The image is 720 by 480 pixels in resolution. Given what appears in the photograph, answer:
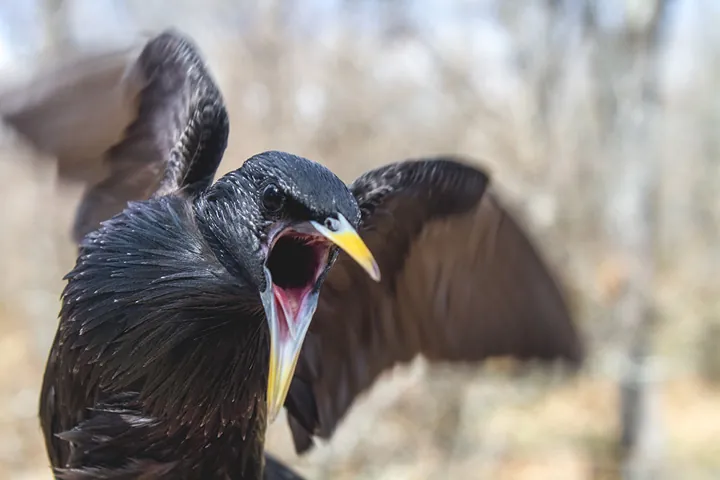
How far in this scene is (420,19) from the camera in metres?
4.22

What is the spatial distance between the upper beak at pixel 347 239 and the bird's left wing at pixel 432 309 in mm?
755

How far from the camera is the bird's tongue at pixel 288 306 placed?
33.7 inches

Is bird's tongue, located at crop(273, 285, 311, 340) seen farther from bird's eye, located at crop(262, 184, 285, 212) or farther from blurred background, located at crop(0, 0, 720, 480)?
blurred background, located at crop(0, 0, 720, 480)

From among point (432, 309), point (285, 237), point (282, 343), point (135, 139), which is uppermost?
point (135, 139)

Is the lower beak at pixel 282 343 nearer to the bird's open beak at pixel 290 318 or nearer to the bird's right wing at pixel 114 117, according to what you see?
the bird's open beak at pixel 290 318

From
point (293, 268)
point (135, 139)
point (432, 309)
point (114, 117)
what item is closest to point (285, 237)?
point (293, 268)

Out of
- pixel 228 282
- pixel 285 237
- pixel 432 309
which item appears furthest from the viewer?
pixel 432 309

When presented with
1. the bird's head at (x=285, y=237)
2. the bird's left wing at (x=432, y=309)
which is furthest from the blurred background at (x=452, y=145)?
the bird's head at (x=285, y=237)

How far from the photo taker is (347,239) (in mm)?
833

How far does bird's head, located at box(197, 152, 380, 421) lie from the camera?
0.85 metres

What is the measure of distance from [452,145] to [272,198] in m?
3.30

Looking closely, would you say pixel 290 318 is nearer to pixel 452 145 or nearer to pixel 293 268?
pixel 293 268

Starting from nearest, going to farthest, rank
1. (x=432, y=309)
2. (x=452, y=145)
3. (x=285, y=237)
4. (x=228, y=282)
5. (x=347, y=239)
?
(x=347, y=239) < (x=285, y=237) < (x=228, y=282) < (x=432, y=309) < (x=452, y=145)

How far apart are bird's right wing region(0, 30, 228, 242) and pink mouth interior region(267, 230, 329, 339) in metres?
0.65
